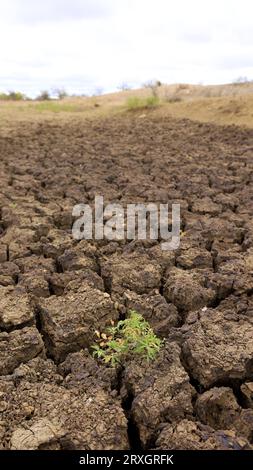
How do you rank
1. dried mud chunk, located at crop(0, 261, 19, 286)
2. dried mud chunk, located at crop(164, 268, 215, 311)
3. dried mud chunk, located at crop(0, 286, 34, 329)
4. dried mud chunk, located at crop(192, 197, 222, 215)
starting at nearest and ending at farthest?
1. dried mud chunk, located at crop(0, 286, 34, 329)
2. dried mud chunk, located at crop(164, 268, 215, 311)
3. dried mud chunk, located at crop(0, 261, 19, 286)
4. dried mud chunk, located at crop(192, 197, 222, 215)

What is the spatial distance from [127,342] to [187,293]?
0.67 metres

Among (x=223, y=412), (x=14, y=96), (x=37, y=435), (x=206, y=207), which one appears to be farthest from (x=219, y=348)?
(x=14, y=96)

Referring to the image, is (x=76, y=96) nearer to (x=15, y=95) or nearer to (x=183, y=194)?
(x=15, y=95)

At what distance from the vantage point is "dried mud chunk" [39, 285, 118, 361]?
2.89 metres

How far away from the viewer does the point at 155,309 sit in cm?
318

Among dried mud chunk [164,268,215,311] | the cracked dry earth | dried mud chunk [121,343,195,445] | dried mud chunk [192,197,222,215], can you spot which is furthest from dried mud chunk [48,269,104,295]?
dried mud chunk [192,197,222,215]

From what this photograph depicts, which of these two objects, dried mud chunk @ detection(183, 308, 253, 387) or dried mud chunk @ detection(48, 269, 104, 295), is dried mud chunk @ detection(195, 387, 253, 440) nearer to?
dried mud chunk @ detection(183, 308, 253, 387)

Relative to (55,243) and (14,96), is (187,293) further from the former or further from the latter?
(14,96)

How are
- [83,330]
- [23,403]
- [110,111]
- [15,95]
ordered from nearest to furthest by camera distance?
1. [23,403]
2. [83,330]
3. [110,111]
4. [15,95]

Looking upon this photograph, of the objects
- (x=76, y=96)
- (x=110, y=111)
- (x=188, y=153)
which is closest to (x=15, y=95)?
(x=76, y=96)

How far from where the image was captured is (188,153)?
321 inches

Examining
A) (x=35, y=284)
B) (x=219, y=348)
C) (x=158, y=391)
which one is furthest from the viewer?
(x=35, y=284)

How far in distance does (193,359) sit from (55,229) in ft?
7.83

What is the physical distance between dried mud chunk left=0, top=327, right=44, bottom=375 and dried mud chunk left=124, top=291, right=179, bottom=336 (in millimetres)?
682
